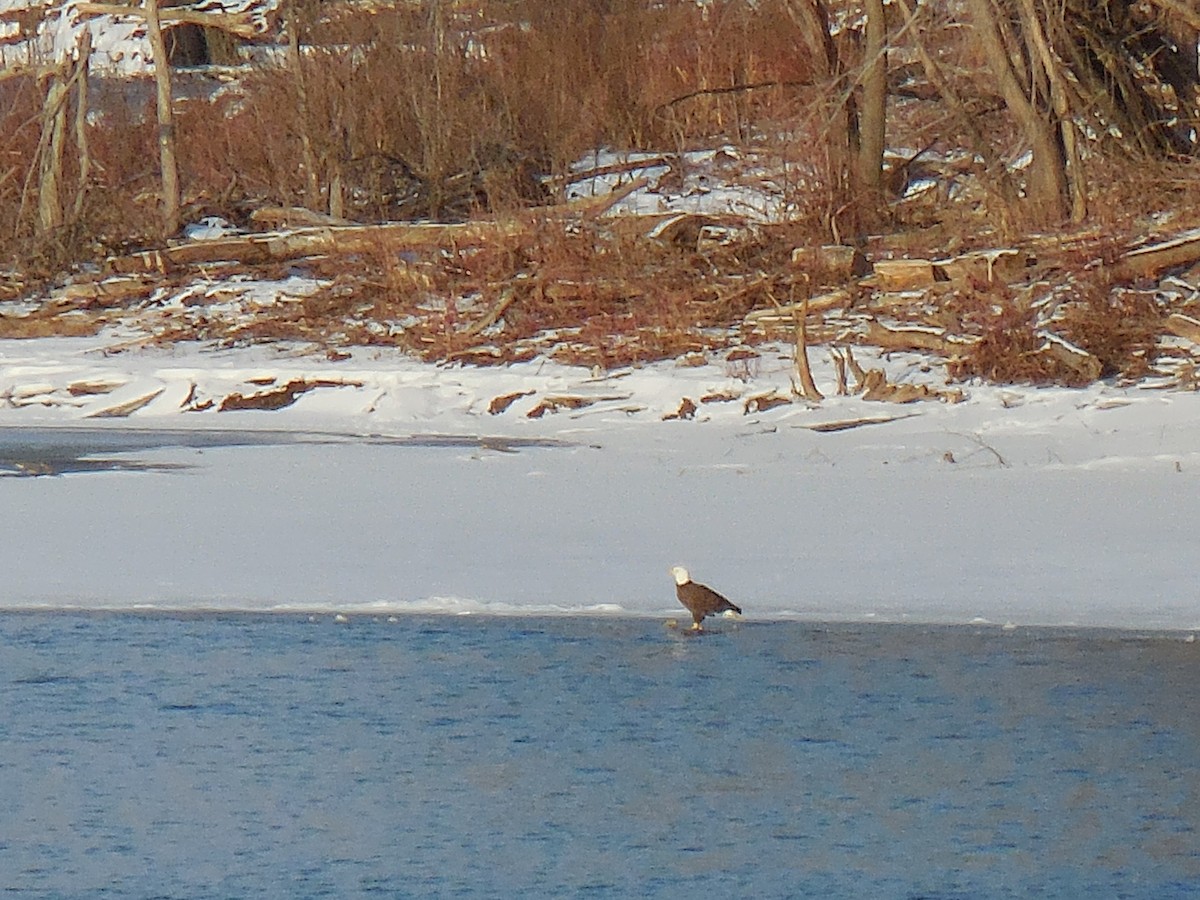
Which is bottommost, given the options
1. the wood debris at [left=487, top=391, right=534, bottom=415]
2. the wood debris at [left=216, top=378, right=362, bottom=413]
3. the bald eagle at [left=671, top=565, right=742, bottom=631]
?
the wood debris at [left=487, top=391, right=534, bottom=415]

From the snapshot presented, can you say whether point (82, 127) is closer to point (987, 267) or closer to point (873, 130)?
point (873, 130)

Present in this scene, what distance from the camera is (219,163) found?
28.8m

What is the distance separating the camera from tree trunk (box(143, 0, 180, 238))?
2638cm

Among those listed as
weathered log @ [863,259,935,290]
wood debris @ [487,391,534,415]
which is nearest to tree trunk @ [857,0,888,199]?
weathered log @ [863,259,935,290]

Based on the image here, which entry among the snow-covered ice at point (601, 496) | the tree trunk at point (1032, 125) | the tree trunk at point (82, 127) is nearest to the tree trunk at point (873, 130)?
the tree trunk at point (1032, 125)

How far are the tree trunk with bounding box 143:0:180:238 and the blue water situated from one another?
17.3 metres

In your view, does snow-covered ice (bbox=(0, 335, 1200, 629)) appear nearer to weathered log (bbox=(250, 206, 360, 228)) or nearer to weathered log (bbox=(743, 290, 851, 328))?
weathered log (bbox=(743, 290, 851, 328))

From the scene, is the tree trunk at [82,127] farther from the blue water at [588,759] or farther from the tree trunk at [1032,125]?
the blue water at [588,759]

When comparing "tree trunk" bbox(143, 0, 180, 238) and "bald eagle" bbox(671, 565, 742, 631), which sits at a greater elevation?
"tree trunk" bbox(143, 0, 180, 238)

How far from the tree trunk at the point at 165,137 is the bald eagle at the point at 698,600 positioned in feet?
59.1

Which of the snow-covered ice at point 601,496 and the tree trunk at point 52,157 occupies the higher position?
the tree trunk at point 52,157

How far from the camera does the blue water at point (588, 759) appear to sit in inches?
237

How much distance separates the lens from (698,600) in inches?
358

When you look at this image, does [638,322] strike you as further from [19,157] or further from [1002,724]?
[1002,724]
